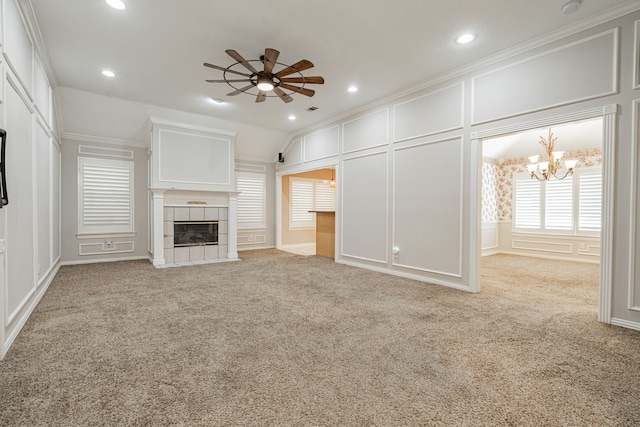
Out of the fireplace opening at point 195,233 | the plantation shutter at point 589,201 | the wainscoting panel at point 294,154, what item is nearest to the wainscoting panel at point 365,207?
the wainscoting panel at point 294,154

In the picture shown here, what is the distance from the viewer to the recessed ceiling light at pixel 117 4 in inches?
110

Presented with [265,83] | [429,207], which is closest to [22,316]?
[265,83]

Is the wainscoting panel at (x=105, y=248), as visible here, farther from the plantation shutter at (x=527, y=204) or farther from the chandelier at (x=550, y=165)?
the plantation shutter at (x=527, y=204)

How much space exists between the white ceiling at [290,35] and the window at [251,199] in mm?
3299

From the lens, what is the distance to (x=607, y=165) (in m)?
2.84

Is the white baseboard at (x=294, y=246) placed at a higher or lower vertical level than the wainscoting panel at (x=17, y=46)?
lower

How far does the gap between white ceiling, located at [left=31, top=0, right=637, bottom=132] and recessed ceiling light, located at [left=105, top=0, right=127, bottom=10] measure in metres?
0.05

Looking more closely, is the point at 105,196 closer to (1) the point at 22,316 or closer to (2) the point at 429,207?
(1) the point at 22,316

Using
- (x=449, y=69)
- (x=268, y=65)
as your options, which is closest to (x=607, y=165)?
(x=449, y=69)

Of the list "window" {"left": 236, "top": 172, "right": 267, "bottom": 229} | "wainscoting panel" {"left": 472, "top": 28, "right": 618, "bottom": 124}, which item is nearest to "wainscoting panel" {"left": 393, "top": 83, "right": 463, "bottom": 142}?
"wainscoting panel" {"left": 472, "top": 28, "right": 618, "bottom": 124}

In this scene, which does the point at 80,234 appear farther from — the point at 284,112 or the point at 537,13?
the point at 537,13

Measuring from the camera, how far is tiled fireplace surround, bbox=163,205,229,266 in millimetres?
5859

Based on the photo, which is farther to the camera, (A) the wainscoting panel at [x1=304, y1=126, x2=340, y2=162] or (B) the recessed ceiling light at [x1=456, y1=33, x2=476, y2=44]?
(A) the wainscoting panel at [x1=304, y1=126, x2=340, y2=162]

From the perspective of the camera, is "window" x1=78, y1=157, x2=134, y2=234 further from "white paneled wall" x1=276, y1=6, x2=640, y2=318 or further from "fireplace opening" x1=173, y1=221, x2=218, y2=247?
"white paneled wall" x1=276, y1=6, x2=640, y2=318
